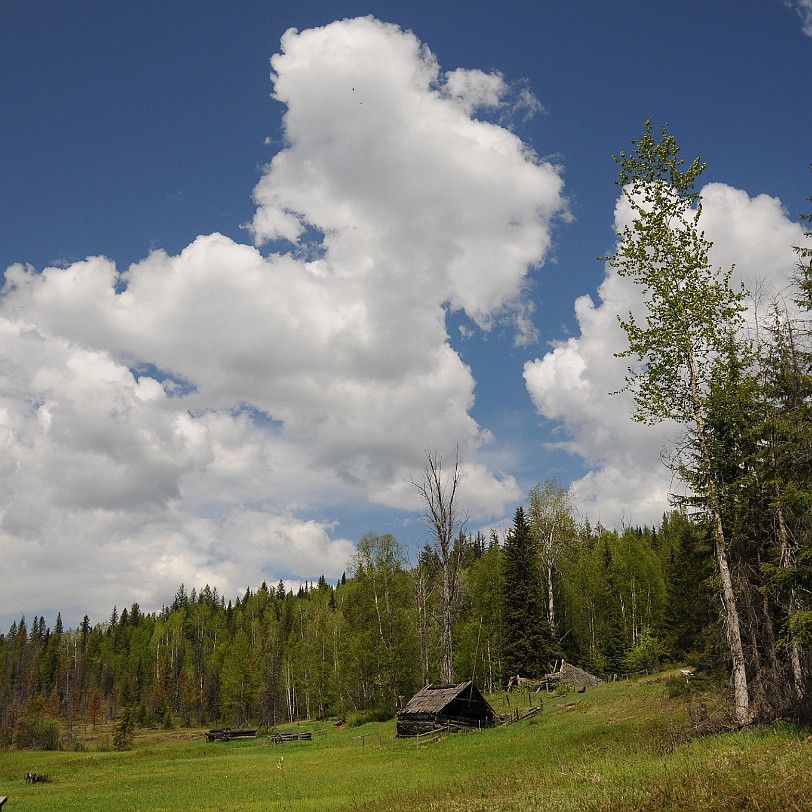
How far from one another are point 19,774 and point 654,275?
42.7 meters

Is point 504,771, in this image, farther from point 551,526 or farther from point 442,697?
point 551,526

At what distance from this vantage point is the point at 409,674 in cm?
5609

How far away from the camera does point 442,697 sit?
37.0 metres

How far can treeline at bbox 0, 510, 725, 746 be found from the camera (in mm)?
51469

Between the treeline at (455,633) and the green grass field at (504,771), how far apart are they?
6098 millimetres

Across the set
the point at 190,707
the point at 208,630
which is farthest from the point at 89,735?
the point at 208,630

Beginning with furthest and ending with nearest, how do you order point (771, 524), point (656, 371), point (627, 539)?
1. point (627, 539)
2. point (771, 524)
3. point (656, 371)

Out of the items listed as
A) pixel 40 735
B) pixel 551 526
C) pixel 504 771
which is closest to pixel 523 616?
pixel 551 526

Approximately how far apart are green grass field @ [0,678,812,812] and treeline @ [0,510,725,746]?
610 centimetres

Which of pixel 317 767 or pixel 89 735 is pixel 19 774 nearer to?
pixel 317 767

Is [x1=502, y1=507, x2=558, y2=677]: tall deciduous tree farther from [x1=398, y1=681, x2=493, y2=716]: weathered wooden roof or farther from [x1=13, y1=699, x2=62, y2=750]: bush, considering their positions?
[x1=13, y1=699, x2=62, y2=750]: bush

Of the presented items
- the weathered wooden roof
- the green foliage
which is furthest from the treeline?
the green foliage

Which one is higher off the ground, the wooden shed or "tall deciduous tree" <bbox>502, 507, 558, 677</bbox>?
"tall deciduous tree" <bbox>502, 507, 558, 677</bbox>

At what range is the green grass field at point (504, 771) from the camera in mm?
10391
